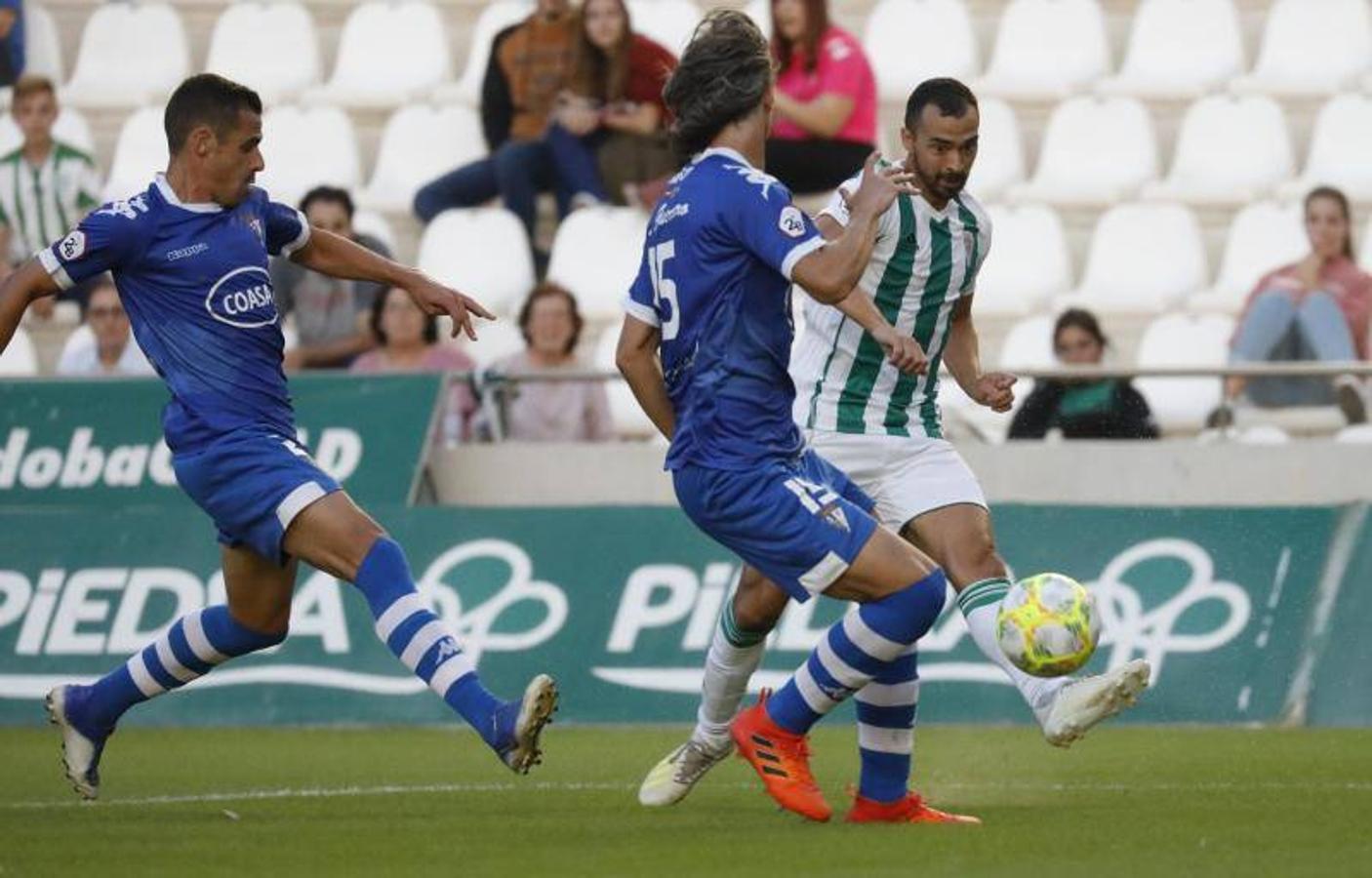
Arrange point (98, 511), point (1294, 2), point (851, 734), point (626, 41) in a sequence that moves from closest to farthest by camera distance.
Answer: point (851, 734), point (98, 511), point (626, 41), point (1294, 2)

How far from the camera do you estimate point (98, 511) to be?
40.3 feet

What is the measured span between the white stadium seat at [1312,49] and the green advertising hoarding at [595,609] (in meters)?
4.78

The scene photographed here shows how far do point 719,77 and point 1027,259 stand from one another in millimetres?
7581

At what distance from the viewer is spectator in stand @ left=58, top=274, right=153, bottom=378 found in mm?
13625

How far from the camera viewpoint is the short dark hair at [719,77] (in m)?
7.47

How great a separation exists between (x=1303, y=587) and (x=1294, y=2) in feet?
18.2

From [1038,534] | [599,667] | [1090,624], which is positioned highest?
[1090,624]

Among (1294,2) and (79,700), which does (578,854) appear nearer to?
(79,700)

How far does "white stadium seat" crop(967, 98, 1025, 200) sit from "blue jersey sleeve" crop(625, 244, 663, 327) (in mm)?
7948

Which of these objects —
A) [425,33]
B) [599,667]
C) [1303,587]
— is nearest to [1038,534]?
[1303,587]

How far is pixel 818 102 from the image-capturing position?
46.3 ft

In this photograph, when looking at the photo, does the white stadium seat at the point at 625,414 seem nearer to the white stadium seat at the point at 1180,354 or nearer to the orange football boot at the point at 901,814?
the white stadium seat at the point at 1180,354

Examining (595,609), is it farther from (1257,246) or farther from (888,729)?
(1257,246)

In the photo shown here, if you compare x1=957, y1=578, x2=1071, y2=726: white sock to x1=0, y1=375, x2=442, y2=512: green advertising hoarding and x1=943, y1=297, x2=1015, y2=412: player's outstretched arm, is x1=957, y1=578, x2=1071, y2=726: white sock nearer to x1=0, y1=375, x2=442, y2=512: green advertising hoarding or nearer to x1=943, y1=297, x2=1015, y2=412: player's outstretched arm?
x1=943, y1=297, x2=1015, y2=412: player's outstretched arm
